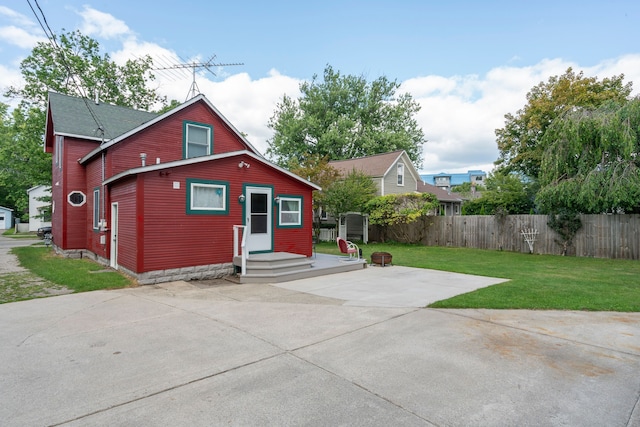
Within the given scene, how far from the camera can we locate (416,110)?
36.8 m

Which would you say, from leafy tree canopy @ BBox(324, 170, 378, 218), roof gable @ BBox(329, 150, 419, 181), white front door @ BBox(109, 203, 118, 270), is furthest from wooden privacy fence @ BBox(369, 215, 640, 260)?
white front door @ BBox(109, 203, 118, 270)

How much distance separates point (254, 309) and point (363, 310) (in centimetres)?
193

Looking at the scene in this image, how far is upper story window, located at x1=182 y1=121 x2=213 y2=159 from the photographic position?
492 inches

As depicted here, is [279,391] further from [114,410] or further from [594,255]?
[594,255]

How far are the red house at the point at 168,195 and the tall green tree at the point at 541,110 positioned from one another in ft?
47.2

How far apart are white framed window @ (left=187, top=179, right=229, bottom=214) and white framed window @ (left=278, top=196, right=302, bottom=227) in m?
1.97

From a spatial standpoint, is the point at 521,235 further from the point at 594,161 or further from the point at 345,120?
the point at 345,120

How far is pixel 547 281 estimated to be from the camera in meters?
8.63

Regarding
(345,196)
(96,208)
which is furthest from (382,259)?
(96,208)

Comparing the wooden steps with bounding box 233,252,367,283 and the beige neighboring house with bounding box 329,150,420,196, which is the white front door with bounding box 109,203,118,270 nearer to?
the wooden steps with bounding box 233,252,367,283

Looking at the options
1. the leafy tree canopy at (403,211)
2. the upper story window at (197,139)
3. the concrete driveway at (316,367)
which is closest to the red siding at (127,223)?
the concrete driveway at (316,367)

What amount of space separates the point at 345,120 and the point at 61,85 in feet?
75.5

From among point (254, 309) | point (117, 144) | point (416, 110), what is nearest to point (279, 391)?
point (254, 309)

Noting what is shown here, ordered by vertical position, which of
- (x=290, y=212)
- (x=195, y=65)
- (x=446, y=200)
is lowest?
(x=290, y=212)
